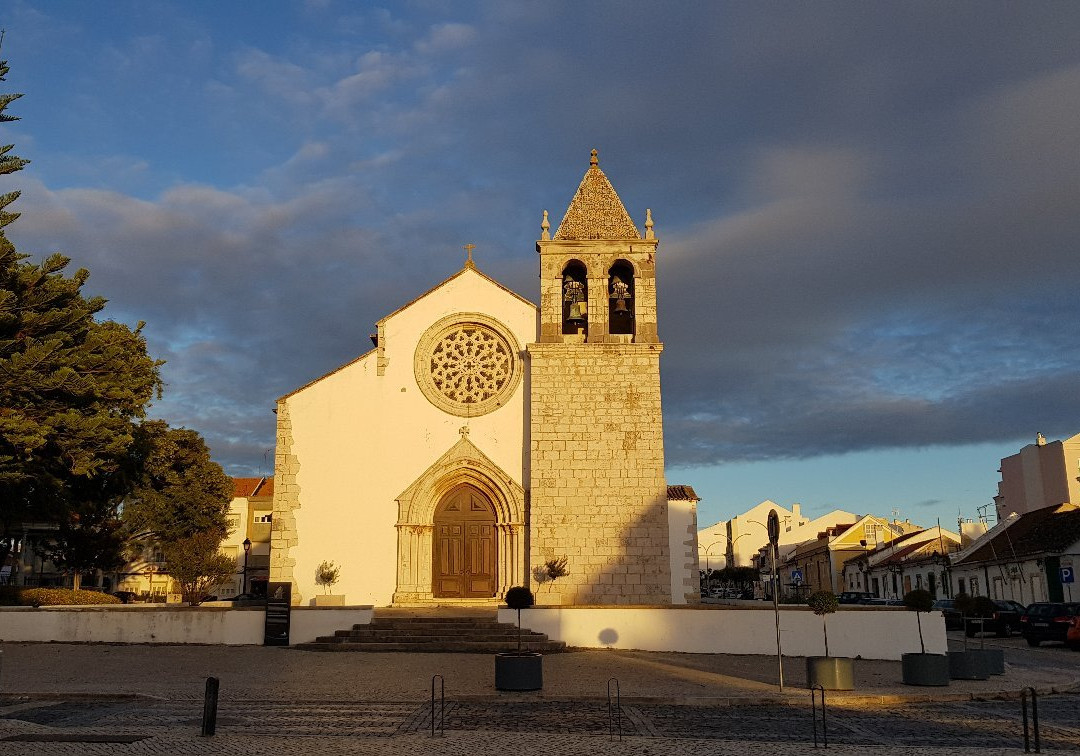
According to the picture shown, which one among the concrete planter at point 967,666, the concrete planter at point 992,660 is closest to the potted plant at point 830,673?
the concrete planter at point 967,666

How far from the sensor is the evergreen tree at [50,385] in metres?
16.8

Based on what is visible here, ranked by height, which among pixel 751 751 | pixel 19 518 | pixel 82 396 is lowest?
pixel 751 751

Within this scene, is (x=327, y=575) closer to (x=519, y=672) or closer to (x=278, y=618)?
(x=278, y=618)

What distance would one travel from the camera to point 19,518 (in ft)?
67.4

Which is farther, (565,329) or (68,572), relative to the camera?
(68,572)

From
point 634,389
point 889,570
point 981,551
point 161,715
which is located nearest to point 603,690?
point 161,715

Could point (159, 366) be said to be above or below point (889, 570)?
above

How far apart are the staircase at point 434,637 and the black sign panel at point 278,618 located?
442 millimetres

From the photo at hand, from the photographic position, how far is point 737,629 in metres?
18.9

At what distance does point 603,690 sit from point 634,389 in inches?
456

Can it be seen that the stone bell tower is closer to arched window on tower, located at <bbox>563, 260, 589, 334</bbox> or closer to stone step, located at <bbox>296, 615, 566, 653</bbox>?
arched window on tower, located at <bbox>563, 260, 589, 334</bbox>

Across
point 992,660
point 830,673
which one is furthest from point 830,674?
point 992,660

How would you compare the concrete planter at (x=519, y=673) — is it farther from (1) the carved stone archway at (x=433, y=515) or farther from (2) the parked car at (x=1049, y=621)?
(2) the parked car at (x=1049, y=621)

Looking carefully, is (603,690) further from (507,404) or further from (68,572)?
(68,572)
